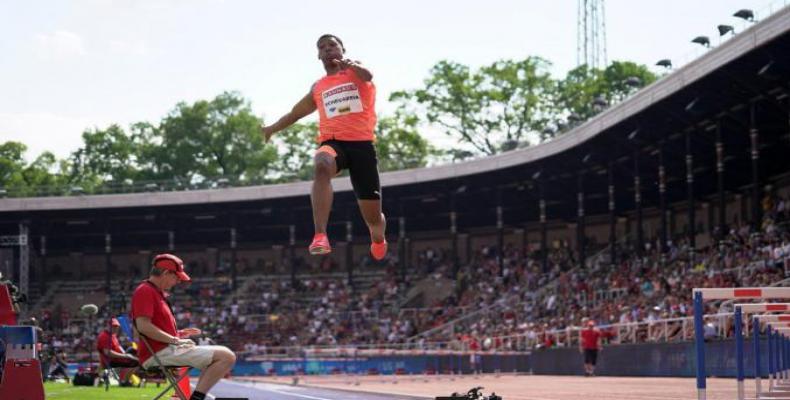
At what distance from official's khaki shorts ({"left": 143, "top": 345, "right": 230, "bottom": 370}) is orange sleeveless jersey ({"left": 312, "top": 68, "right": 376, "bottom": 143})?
6.50 feet

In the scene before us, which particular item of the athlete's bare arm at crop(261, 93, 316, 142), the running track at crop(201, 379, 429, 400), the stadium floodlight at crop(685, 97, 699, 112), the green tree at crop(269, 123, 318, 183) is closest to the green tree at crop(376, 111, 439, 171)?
the green tree at crop(269, 123, 318, 183)

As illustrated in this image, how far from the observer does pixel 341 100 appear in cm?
1007

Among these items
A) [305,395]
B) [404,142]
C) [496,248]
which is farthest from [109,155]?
[305,395]

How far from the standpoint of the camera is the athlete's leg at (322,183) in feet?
32.2

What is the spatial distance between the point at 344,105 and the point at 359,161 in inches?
18.4

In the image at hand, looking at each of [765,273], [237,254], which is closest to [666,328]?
[765,273]

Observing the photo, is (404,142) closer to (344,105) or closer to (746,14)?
(746,14)

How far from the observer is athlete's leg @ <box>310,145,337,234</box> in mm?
9812

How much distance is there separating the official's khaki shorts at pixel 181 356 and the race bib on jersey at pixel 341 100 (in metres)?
2.13

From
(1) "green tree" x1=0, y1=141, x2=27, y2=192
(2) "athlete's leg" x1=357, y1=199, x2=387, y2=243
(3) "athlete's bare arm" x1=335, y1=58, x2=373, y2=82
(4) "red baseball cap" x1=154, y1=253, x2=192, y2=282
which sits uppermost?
(1) "green tree" x1=0, y1=141, x2=27, y2=192

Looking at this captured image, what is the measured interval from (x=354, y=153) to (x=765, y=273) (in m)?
21.3

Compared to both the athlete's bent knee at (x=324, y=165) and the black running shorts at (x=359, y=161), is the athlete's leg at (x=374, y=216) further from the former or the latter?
the athlete's bent knee at (x=324, y=165)

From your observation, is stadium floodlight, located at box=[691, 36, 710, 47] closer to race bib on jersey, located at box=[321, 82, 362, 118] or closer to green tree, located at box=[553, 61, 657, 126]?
race bib on jersey, located at box=[321, 82, 362, 118]

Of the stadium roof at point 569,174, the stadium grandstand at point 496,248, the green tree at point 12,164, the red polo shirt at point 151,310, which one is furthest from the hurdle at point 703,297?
the green tree at point 12,164
